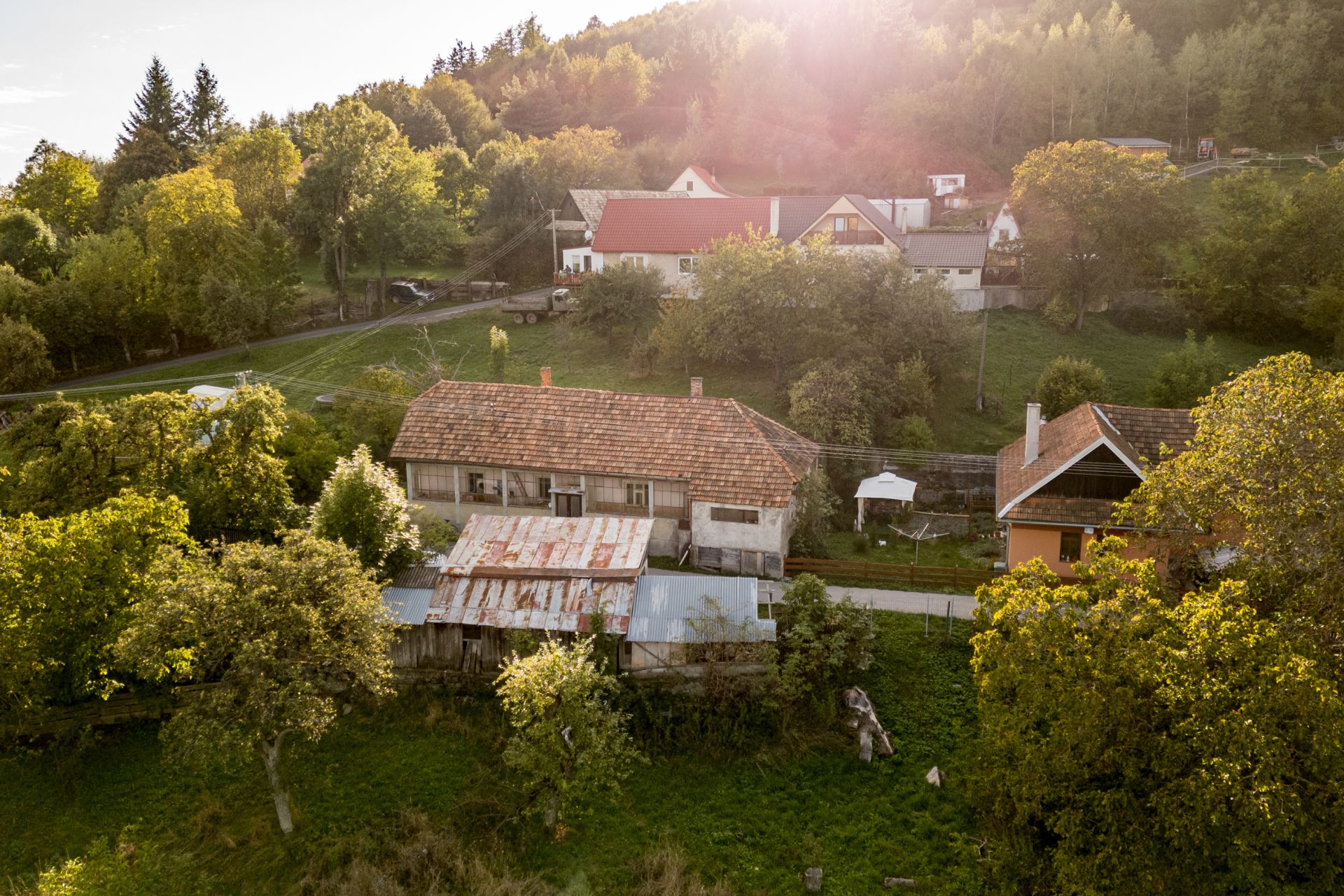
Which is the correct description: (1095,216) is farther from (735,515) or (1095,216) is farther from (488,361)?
(488,361)

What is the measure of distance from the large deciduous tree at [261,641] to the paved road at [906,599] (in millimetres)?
11502

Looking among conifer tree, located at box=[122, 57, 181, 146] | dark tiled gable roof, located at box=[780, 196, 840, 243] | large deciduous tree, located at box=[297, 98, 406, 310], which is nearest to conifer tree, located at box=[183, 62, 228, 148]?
conifer tree, located at box=[122, 57, 181, 146]

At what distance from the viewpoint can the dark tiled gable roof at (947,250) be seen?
54812 millimetres

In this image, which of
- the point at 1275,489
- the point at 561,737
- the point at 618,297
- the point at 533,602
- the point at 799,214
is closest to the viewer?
the point at 1275,489

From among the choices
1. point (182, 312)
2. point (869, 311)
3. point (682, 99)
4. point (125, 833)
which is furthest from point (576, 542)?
point (682, 99)

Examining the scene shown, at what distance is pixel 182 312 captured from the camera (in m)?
52.8

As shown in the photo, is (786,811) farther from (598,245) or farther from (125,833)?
(598,245)

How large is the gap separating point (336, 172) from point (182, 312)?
12006 mm

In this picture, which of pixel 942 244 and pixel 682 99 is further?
pixel 682 99

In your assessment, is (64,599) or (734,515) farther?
(734,515)

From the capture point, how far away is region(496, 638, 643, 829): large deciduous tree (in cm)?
2128

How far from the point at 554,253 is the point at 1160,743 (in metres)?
52.3

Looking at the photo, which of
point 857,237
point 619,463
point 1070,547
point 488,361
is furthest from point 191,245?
point 1070,547

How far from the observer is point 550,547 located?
28328 millimetres
